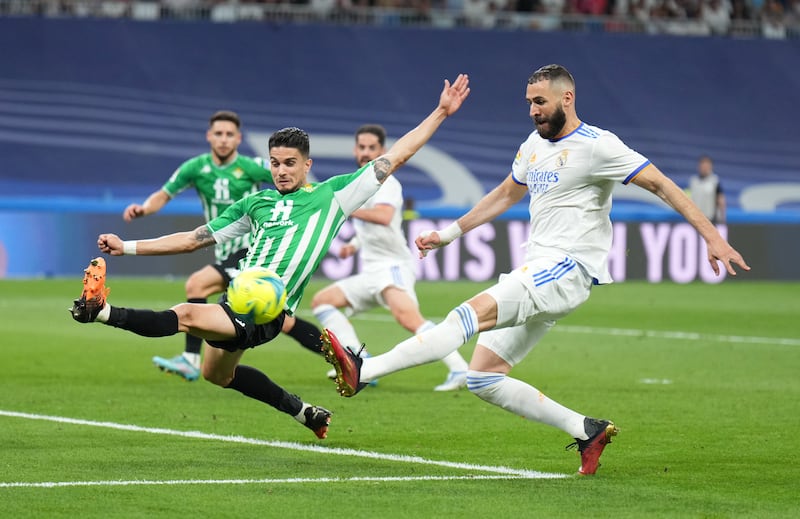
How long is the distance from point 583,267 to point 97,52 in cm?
2368

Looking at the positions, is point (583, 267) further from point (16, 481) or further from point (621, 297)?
point (621, 297)

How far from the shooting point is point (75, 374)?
41.7 feet

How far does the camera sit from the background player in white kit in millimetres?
12211

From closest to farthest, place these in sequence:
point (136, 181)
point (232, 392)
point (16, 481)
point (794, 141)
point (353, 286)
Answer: point (16, 481)
point (232, 392)
point (353, 286)
point (136, 181)
point (794, 141)

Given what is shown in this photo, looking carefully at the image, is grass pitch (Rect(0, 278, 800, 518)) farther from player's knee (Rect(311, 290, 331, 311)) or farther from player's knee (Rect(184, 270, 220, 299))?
player's knee (Rect(184, 270, 220, 299))

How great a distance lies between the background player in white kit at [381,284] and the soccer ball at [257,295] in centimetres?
448

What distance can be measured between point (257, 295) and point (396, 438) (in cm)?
200

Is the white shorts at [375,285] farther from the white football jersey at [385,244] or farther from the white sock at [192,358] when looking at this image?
the white sock at [192,358]

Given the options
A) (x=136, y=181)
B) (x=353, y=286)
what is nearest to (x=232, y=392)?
(x=353, y=286)

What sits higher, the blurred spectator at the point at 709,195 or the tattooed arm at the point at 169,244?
the blurred spectator at the point at 709,195

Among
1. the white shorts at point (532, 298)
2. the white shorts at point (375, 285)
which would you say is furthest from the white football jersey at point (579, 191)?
the white shorts at point (375, 285)

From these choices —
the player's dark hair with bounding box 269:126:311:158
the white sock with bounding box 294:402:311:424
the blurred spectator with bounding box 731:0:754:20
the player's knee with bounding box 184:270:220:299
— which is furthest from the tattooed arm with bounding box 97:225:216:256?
the blurred spectator with bounding box 731:0:754:20

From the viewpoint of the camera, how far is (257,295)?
7.56 m

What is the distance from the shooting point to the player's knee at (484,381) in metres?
7.91
